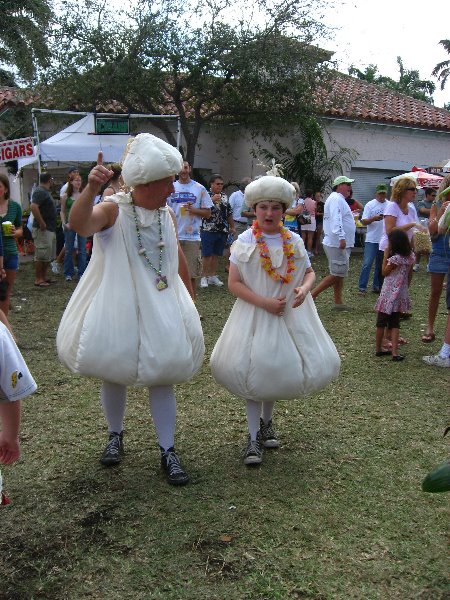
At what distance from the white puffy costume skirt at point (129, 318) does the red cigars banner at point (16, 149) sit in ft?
22.2

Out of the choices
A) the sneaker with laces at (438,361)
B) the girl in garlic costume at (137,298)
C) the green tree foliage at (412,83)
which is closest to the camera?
the girl in garlic costume at (137,298)

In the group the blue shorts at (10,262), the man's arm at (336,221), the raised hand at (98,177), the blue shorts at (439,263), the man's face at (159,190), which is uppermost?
the raised hand at (98,177)

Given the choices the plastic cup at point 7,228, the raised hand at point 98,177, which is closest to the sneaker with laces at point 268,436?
the raised hand at point 98,177

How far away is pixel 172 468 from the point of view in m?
3.83

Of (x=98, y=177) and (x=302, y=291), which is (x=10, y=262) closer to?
(x=98, y=177)

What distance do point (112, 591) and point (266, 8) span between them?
611 inches

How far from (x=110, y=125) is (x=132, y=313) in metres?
10.2

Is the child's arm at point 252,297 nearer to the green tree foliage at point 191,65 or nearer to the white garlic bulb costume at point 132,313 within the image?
the white garlic bulb costume at point 132,313

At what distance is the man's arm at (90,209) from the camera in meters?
3.36

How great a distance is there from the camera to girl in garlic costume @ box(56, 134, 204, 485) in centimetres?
351

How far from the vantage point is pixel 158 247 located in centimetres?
375

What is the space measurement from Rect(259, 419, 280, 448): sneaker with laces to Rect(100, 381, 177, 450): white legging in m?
0.75

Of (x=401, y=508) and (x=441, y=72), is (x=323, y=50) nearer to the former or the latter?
(x=401, y=508)

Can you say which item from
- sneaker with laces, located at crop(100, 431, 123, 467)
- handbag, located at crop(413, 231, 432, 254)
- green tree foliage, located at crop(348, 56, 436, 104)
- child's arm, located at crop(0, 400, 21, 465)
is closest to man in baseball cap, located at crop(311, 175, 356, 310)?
handbag, located at crop(413, 231, 432, 254)
